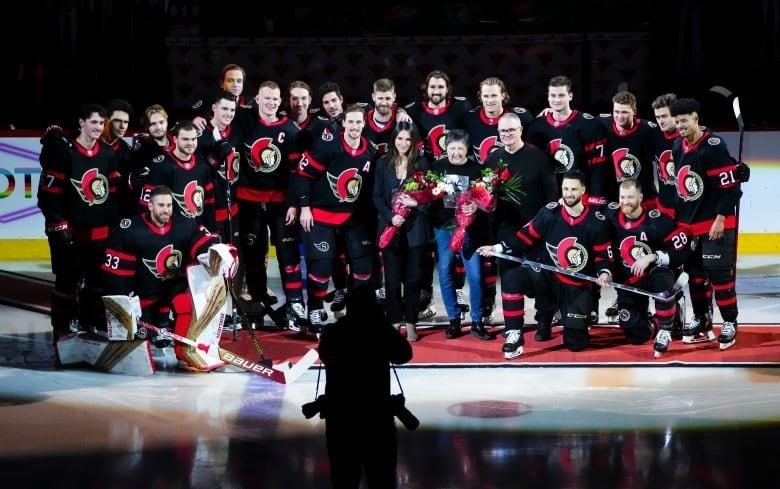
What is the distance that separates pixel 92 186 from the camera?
765 cm

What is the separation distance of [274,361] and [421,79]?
247 inches

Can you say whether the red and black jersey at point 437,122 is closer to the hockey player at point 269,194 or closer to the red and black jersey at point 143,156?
the hockey player at point 269,194

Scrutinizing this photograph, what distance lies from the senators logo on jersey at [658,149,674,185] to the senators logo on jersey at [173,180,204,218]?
107 inches

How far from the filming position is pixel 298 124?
26.9ft

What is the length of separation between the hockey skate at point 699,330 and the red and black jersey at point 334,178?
2.03 m

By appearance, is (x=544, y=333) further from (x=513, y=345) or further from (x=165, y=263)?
(x=165, y=263)

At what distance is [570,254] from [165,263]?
2.23m

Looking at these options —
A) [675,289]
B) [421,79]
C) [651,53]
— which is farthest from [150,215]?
[651,53]

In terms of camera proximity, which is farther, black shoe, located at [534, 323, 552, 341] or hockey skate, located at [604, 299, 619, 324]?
hockey skate, located at [604, 299, 619, 324]

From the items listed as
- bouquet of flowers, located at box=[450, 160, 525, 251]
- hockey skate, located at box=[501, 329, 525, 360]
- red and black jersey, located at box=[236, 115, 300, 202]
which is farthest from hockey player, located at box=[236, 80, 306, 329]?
hockey skate, located at box=[501, 329, 525, 360]

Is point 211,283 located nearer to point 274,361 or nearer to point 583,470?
point 274,361

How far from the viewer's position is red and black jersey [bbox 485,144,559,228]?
771 cm

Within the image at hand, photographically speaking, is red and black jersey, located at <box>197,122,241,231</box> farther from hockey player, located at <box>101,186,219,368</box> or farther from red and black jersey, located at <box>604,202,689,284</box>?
red and black jersey, located at <box>604,202,689,284</box>

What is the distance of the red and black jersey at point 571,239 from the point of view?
743 cm
